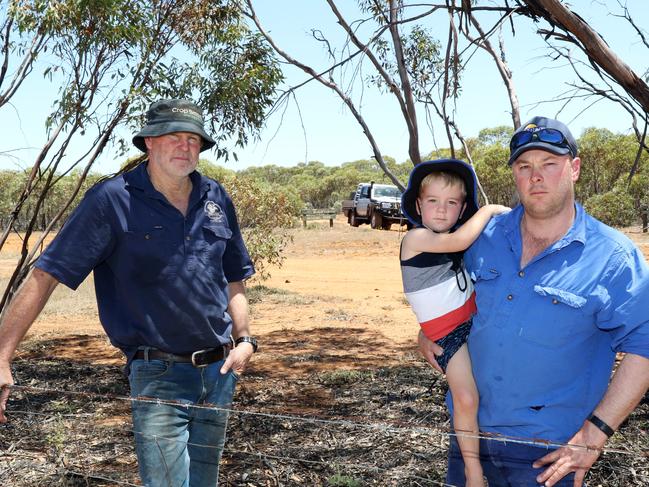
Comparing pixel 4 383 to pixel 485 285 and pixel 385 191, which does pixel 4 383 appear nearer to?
pixel 485 285

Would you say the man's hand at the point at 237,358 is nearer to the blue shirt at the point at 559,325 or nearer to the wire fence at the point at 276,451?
the wire fence at the point at 276,451

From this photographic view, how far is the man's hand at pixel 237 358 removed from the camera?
115 inches

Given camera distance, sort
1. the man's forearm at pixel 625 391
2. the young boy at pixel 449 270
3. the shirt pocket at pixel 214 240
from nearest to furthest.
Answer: the man's forearm at pixel 625 391 < the young boy at pixel 449 270 < the shirt pocket at pixel 214 240

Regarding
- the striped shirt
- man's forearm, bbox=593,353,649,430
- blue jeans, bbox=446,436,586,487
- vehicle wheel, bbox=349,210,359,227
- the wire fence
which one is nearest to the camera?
man's forearm, bbox=593,353,649,430

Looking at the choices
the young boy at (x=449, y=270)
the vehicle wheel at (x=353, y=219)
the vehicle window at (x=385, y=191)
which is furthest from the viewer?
the vehicle wheel at (x=353, y=219)

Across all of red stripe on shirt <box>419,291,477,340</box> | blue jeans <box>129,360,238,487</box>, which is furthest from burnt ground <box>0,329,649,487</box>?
red stripe on shirt <box>419,291,477,340</box>

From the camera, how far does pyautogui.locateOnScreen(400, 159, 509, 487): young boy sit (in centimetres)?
246

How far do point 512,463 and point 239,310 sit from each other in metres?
1.42

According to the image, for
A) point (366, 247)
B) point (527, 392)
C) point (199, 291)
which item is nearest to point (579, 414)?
point (527, 392)

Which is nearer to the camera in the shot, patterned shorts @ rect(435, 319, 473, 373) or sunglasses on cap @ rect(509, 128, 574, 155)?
sunglasses on cap @ rect(509, 128, 574, 155)

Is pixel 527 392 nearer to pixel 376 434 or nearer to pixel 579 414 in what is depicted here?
pixel 579 414

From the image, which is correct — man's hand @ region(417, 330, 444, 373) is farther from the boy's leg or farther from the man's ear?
the man's ear

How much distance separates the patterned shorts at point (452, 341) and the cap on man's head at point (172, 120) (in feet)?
4.27

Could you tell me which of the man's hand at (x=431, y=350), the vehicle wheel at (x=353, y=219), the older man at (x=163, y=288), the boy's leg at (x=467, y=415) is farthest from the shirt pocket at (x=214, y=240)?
the vehicle wheel at (x=353, y=219)
